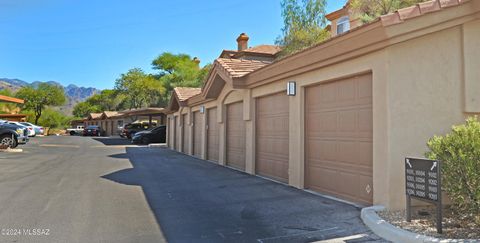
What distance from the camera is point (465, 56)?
21.6 ft

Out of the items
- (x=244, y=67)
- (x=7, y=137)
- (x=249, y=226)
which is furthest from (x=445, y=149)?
(x=7, y=137)

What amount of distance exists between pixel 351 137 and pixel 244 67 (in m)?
5.63

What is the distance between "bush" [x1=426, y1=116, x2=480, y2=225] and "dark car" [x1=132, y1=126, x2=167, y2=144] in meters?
27.7

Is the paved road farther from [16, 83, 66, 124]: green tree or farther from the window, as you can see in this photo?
[16, 83, 66, 124]: green tree

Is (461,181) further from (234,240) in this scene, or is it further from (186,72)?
(186,72)

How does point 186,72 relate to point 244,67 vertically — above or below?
above

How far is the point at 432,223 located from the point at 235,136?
868 cm

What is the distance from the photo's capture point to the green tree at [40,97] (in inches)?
2574

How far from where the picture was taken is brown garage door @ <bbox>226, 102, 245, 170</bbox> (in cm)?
1304

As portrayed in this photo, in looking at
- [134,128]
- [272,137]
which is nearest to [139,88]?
[134,128]

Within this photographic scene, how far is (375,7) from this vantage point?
44.4 ft

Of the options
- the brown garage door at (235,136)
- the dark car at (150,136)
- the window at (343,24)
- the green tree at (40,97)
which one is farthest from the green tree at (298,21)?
the green tree at (40,97)

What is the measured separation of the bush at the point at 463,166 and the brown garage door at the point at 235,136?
26.2ft

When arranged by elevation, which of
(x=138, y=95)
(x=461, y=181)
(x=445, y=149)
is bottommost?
(x=461, y=181)
